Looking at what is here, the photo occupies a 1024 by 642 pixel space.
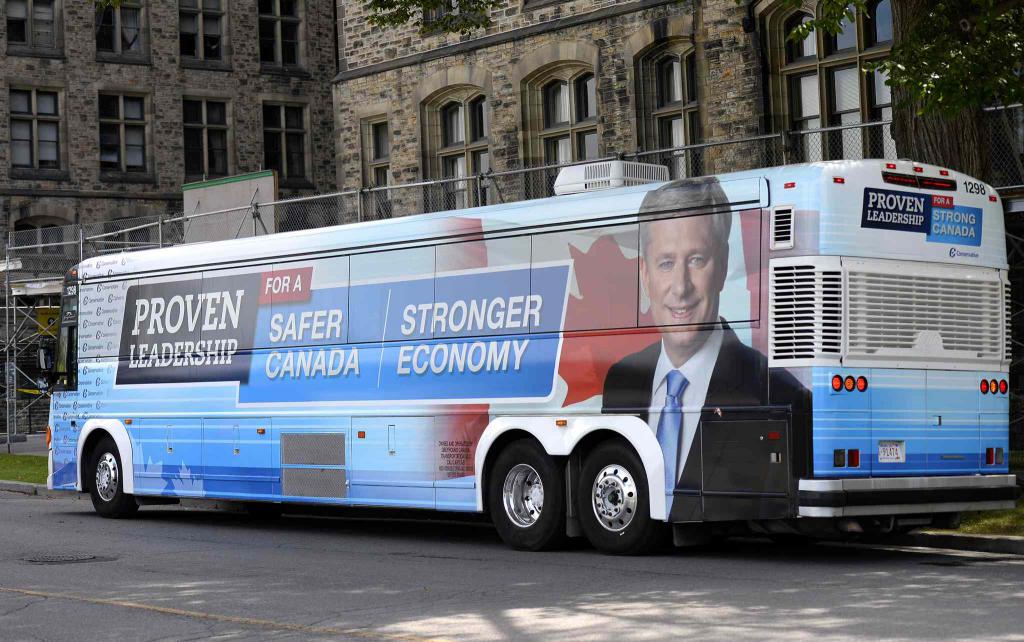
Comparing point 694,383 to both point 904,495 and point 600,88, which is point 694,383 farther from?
point 600,88

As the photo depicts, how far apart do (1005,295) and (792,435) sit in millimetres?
2729

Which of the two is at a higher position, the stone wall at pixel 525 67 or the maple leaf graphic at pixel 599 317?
the stone wall at pixel 525 67

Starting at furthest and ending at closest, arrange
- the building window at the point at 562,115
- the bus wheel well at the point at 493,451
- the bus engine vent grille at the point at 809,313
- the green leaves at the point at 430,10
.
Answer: the building window at the point at 562,115 < the green leaves at the point at 430,10 < the bus wheel well at the point at 493,451 < the bus engine vent grille at the point at 809,313

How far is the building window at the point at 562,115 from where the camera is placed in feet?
99.0

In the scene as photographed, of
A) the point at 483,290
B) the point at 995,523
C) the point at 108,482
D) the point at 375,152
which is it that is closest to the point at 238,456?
the point at 108,482

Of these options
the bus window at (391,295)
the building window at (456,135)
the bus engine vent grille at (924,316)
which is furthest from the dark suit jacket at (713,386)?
the building window at (456,135)

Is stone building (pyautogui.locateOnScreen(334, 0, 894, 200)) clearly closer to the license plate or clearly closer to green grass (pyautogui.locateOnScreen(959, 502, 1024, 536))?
green grass (pyautogui.locateOnScreen(959, 502, 1024, 536))

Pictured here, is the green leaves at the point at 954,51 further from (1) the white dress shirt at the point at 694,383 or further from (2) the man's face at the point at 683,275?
(1) the white dress shirt at the point at 694,383

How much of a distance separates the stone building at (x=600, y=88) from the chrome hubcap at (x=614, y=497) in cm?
940

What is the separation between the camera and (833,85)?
26.3 meters

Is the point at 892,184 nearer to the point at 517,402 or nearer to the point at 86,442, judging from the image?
the point at 517,402

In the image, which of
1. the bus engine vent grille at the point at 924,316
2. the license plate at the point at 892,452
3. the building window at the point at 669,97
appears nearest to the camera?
the bus engine vent grille at the point at 924,316

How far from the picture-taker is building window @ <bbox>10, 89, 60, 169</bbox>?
46125mm

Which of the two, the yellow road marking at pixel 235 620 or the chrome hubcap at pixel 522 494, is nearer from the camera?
the yellow road marking at pixel 235 620
